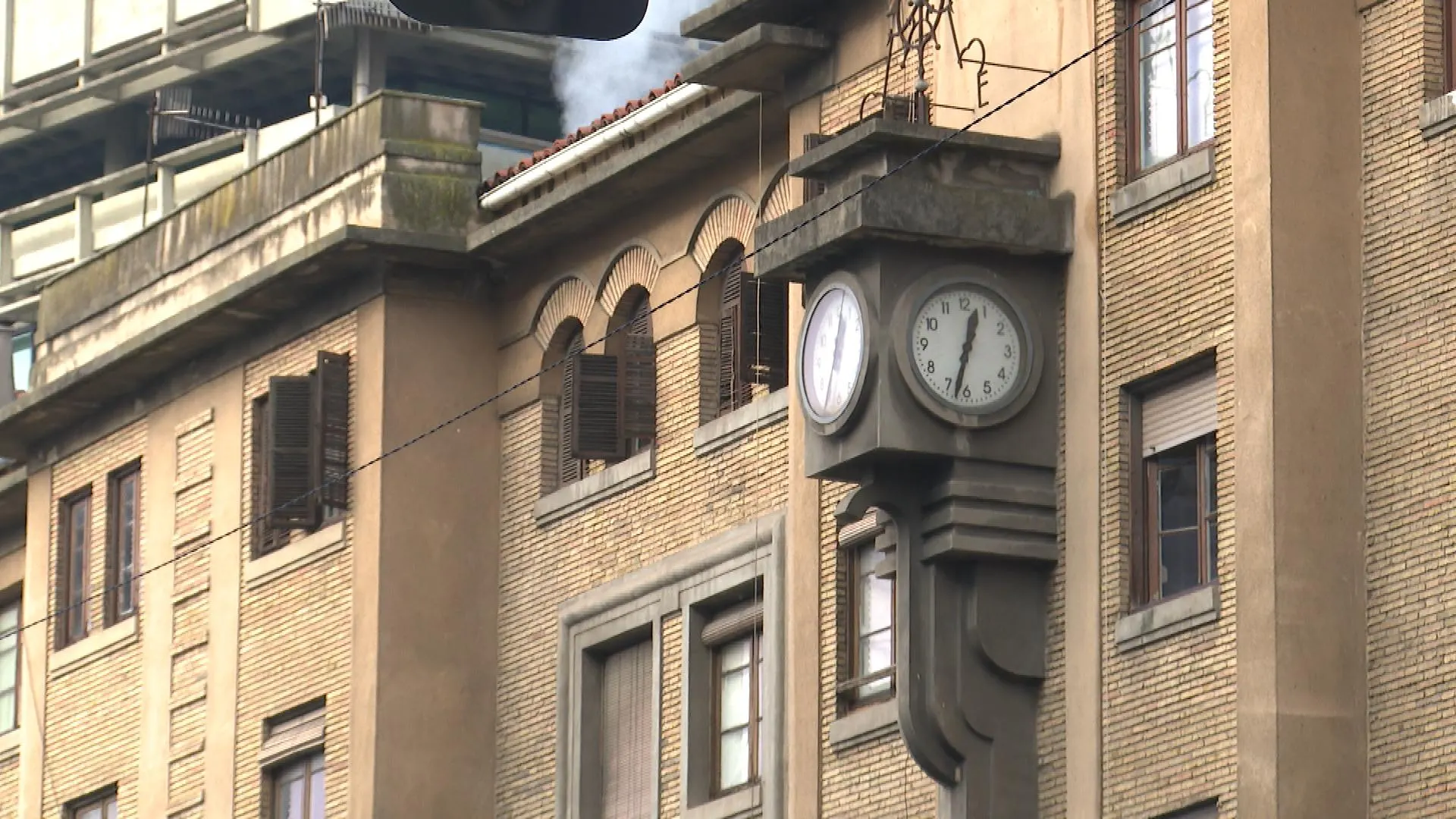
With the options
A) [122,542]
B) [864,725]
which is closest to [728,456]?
[864,725]

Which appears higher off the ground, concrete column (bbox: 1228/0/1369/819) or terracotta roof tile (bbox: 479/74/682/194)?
terracotta roof tile (bbox: 479/74/682/194)

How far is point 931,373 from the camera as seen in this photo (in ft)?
79.2

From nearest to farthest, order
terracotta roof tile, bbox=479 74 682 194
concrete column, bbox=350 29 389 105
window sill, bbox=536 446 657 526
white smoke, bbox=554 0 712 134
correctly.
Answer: terracotta roof tile, bbox=479 74 682 194, window sill, bbox=536 446 657 526, white smoke, bbox=554 0 712 134, concrete column, bbox=350 29 389 105

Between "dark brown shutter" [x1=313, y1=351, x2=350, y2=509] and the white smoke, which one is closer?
"dark brown shutter" [x1=313, y1=351, x2=350, y2=509]

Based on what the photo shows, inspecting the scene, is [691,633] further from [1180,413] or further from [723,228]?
[1180,413]

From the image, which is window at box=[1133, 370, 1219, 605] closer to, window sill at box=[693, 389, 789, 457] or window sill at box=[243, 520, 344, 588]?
window sill at box=[693, 389, 789, 457]

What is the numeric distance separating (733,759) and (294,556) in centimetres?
603

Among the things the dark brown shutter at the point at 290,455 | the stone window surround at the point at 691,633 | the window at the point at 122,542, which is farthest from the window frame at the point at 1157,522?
the window at the point at 122,542

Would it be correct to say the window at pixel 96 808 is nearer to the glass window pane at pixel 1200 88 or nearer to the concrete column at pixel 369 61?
the glass window pane at pixel 1200 88

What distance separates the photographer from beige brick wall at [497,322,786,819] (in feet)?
96.1

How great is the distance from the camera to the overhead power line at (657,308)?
24203 millimetres

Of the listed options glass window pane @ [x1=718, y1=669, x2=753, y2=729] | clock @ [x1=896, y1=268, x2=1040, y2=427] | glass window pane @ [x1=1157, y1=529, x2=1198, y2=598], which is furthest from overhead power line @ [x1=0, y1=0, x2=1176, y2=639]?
glass window pane @ [x1=718, y1=669, x2=753, y2=729]

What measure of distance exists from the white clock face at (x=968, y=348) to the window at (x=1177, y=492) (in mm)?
1038

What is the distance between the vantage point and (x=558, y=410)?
3212cm
